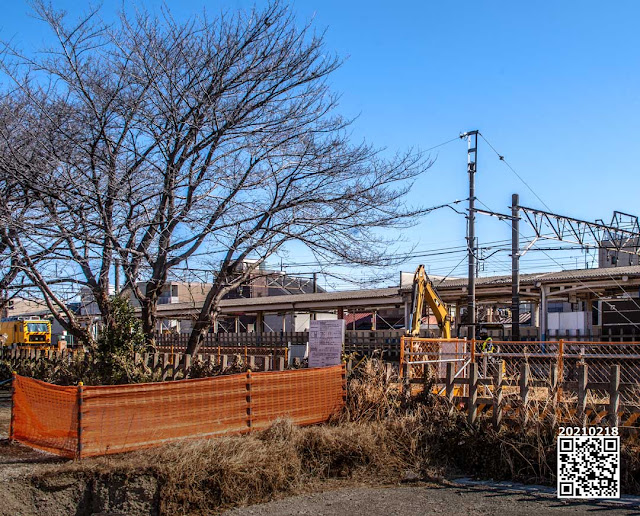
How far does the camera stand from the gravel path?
742 centimetres

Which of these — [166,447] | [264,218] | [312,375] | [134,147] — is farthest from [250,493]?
[134,147]

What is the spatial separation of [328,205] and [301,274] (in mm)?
1597

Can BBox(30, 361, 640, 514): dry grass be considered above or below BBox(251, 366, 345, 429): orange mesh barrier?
below

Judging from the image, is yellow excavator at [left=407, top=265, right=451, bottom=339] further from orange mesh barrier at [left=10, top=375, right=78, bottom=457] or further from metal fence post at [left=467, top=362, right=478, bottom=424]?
orange mesh barrier at [left=10, top=375, right=78, bottom=457]

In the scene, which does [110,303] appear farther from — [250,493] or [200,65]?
[250,493]

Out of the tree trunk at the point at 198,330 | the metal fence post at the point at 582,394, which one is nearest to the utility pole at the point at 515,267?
the tree trunk at the point at 198,330

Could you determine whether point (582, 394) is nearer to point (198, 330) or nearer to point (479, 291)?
point (198, 330)

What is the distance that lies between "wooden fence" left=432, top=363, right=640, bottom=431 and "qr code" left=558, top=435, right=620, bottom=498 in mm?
608

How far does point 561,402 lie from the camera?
9484 mm

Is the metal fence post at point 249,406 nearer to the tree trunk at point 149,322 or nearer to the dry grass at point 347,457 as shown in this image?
the dry grass at point 347,457

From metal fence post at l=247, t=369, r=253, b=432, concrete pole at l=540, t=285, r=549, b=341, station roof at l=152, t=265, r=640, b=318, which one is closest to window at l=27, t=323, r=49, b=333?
station roof at l=152, t=265, r=640, b=318

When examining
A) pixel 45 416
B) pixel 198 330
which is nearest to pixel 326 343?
pixel 198 330

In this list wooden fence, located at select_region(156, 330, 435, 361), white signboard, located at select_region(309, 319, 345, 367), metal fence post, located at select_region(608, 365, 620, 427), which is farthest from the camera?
wooden fence, located at select_region(156, 330, 435, 361)

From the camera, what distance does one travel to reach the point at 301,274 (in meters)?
14.0
